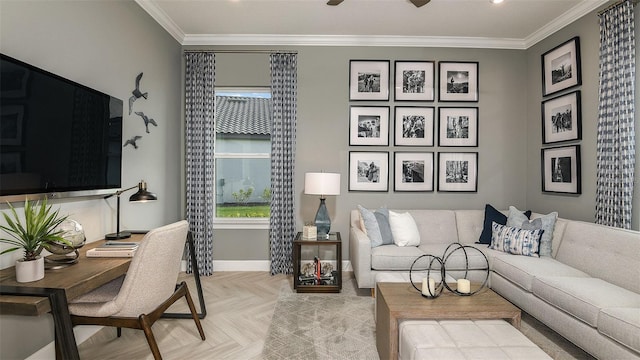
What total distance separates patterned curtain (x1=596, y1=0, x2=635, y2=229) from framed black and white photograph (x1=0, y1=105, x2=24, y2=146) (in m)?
4.34

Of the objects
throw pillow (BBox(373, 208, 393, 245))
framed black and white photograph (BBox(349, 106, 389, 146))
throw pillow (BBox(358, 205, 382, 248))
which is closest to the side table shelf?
throw pillow (BBox(358, 205, 382, 248))

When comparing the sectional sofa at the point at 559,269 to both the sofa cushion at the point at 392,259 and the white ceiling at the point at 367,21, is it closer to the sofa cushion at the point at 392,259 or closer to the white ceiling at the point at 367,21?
the sofa cushion at the point at 392,259

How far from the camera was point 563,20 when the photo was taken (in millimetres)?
3424

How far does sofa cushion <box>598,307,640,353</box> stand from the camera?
1.73 m

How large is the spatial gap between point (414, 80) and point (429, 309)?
10.0 ft

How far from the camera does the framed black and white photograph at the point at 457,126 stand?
13.4 ft

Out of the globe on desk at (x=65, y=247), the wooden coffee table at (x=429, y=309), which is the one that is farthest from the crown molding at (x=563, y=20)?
the globe on desk at (x=65, y=247)

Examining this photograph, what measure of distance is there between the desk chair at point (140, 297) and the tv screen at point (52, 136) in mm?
731

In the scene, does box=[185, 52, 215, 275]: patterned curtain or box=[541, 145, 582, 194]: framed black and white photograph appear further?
box=[185, 52, 215, 275]: patterned curtain

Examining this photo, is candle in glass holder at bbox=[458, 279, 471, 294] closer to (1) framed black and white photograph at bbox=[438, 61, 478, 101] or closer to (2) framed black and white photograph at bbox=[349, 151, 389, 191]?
(2) framed black and white photograph at bbox=[349, 151, 389, 191]

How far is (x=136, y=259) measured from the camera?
1.72 m

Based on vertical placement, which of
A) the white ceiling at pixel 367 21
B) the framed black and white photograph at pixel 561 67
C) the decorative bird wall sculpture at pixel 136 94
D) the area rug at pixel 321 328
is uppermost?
the white ceiling at pixel 367 21

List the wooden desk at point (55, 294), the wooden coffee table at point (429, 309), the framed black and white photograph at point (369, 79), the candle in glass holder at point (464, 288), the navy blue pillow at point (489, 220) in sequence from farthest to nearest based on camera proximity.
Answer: the framed black and white photograph at point (369, 79) < the navy blue pillow at point (489, 220) < the candle in glass holder at point (464, 288) < the wooden coffee table at point (429, 309) < the wooden desk at point (55, 294)

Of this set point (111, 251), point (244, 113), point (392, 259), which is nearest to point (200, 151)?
point (244, 113)
